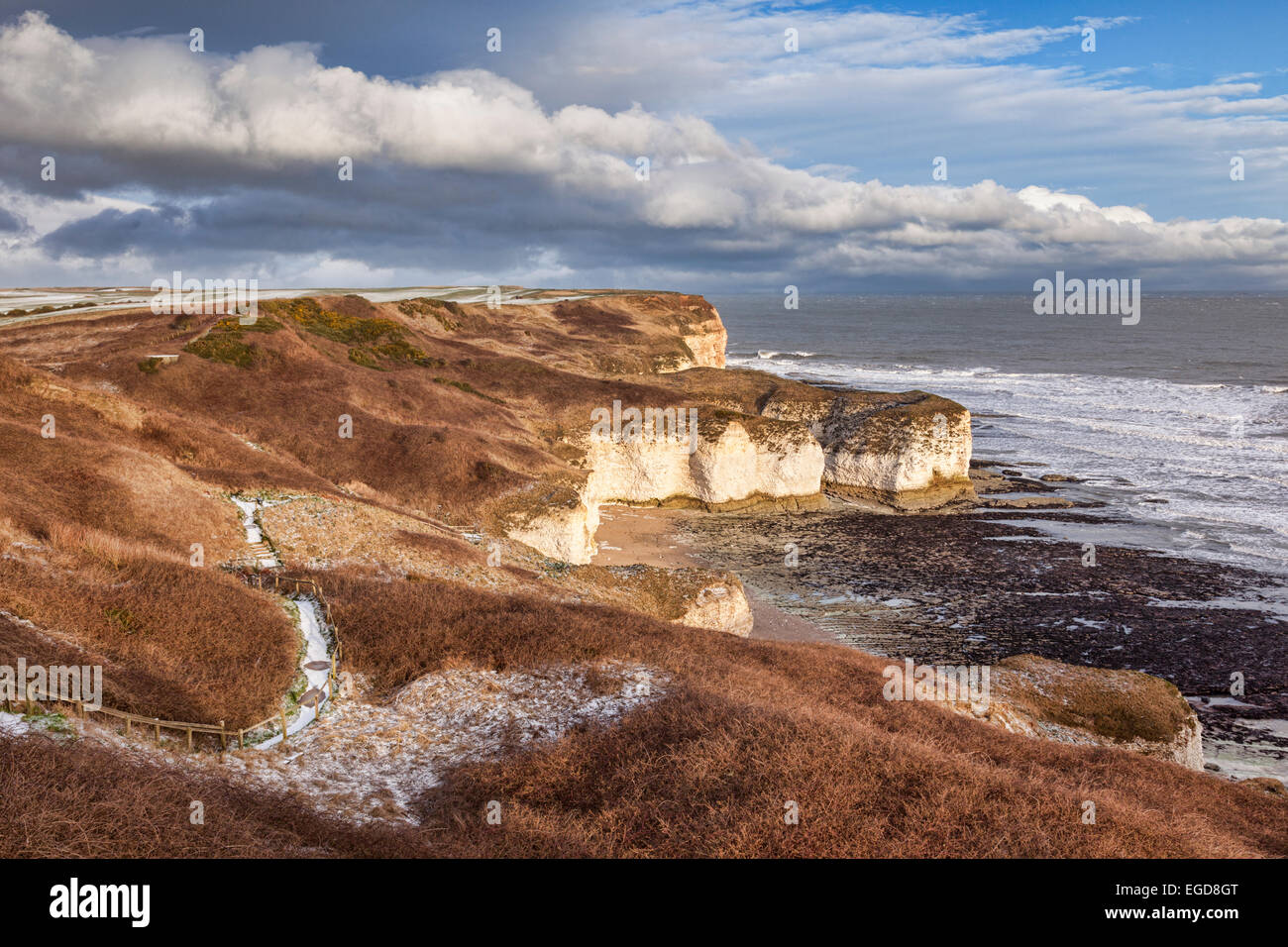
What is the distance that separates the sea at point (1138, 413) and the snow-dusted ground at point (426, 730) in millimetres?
42575

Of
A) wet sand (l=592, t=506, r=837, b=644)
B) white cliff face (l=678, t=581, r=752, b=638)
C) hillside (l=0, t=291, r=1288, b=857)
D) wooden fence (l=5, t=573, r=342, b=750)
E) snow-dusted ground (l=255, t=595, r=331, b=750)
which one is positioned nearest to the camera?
hillside (l=0, t=291, r=1288, b=857)

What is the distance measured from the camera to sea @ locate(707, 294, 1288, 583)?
51.7 meters

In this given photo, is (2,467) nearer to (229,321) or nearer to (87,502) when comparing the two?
(87,502)

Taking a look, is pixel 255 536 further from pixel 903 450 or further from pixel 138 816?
pixel 903 450

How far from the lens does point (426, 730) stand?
1667 centimetres

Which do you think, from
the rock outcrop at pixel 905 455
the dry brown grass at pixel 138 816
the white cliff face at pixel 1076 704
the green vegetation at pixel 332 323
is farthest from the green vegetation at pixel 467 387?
the dry brown grass at pixel 138 816

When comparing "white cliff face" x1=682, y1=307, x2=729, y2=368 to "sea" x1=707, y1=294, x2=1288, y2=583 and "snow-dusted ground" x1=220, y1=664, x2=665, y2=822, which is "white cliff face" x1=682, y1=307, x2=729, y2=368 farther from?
"snow-dusted ground" x1=220, y1=664, x2=665, y2=822

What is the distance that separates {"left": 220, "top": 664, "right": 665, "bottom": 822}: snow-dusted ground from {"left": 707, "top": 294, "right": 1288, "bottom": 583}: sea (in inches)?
1676

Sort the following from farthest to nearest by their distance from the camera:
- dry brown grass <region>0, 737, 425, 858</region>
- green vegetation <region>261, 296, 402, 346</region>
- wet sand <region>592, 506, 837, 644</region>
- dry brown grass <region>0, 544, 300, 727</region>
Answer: green vegetation <region>261, 296, 402, 346</region>
wet sand <region>592, 506, 837, 644</region>
dry brown grass <region>0, 544, 300, 727</region>
dry brown grass <region>0, 737, 425, 858</region>

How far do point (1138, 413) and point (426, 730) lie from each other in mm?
96216

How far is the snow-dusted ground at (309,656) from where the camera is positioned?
1655 centimetres

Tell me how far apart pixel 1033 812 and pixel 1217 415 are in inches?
3705

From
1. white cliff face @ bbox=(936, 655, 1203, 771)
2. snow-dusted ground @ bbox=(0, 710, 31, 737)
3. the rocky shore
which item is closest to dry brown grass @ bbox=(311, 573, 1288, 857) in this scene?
white cliff face @ bbox=(936, 655, 1203, 771)

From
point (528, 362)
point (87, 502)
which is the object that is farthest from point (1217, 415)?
point (87, 502)
